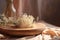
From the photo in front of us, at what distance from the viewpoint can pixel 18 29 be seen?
94 centimetres

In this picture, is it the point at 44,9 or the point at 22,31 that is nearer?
the point at 22,31

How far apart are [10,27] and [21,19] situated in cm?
8

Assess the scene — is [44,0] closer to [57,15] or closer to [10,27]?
[57,15]

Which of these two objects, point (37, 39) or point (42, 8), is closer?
point (37, 39)

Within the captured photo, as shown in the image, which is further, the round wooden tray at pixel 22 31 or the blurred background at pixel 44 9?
the blurred background at pixel 44 9

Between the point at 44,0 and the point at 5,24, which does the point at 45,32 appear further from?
the point at 44,0

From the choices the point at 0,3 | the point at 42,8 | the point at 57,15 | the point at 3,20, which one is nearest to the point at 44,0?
the point at 42,8

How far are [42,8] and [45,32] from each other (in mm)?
1368

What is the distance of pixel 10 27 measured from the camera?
39.3 inches

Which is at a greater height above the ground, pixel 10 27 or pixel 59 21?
pixel 10 27

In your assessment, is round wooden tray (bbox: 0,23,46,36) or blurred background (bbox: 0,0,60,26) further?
blurred background (bbox: 0,0,60,26)

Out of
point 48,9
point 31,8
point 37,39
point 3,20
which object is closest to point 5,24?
point 3,20

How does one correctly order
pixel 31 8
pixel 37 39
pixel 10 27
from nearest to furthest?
pixel 37 39
pixel 10 27
pixel 31 8

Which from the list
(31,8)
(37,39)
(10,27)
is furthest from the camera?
(31,8)
